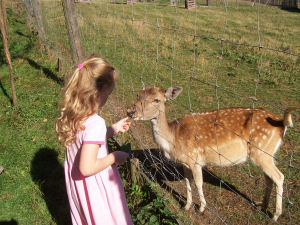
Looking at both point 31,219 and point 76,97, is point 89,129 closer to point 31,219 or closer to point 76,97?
point 76,97

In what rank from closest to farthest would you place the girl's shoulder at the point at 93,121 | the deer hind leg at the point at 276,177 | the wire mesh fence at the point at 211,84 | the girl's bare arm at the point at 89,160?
the girl's bare arm at the point at 89,160 → the girl's shoulder at the point at 93,121 → the deer hind leg at the point at 276,177 → the wire mesh fence at the point at 211,84

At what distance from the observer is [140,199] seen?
2938 millimetres

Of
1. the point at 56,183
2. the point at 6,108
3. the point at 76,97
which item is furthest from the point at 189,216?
the point at 6,108

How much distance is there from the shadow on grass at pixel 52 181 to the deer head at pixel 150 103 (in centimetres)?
123

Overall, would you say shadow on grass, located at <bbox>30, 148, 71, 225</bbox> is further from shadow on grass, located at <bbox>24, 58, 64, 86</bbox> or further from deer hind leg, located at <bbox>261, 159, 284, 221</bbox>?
shadow on grass, located at <bbox>24, 58, 64, 86</bbox>

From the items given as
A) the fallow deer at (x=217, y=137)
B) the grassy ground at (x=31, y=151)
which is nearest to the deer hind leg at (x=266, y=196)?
the fallow deer at (x=217, y=137)

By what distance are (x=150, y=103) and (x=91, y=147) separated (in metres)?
1.60

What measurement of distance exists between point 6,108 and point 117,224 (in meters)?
3.73

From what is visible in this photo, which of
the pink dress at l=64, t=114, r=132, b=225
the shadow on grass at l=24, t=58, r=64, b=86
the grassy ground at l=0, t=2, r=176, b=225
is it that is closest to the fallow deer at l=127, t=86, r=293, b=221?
the grassy ground at l=0, t=2, r=176, b=225

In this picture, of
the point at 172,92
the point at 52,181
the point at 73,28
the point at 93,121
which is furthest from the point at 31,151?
the point at 93,121

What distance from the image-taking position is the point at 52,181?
3.52m

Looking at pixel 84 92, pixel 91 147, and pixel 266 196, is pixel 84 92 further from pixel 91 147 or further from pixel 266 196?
pixel 266 196

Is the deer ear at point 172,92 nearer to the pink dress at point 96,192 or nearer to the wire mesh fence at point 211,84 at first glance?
the wire mesh fence at point 211,84

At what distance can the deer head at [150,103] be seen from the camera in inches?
127
